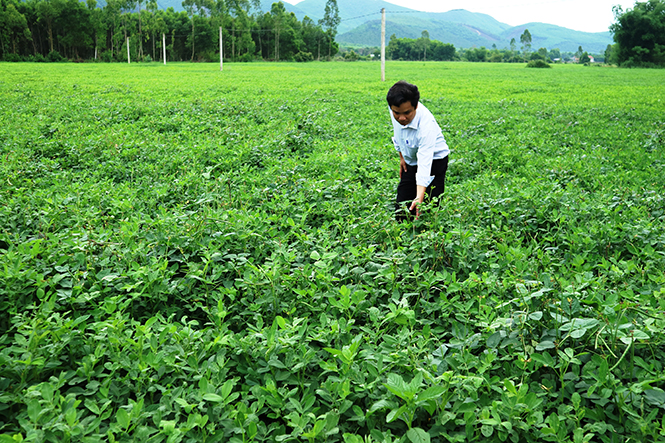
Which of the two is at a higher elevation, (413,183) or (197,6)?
(197,6)

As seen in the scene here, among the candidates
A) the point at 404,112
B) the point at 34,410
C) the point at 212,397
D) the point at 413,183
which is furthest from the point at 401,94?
the point at 34,410

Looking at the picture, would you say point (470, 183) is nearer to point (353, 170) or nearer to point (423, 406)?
point (353, 170)

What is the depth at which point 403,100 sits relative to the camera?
12.7ft

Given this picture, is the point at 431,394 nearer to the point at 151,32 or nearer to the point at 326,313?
the point at 326,313

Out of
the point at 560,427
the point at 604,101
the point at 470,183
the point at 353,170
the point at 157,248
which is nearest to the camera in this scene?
the point at 560,427

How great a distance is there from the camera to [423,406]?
2.04m

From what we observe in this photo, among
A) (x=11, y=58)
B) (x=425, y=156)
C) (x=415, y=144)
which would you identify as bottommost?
(x=425, y=156)

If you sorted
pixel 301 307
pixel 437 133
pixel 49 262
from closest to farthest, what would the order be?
pixel 301 307, pixel 49 262, pixel 437 133

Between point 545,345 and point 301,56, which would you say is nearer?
point 545,345

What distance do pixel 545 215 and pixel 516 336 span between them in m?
2.47

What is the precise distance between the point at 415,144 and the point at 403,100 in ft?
2.06

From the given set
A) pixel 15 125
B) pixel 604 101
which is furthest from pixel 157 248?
pixel 604 101

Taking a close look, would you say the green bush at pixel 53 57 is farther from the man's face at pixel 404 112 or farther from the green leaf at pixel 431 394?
the green leaf at pixel 431 394

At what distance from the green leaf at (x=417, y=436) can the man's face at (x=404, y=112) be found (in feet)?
9.48
